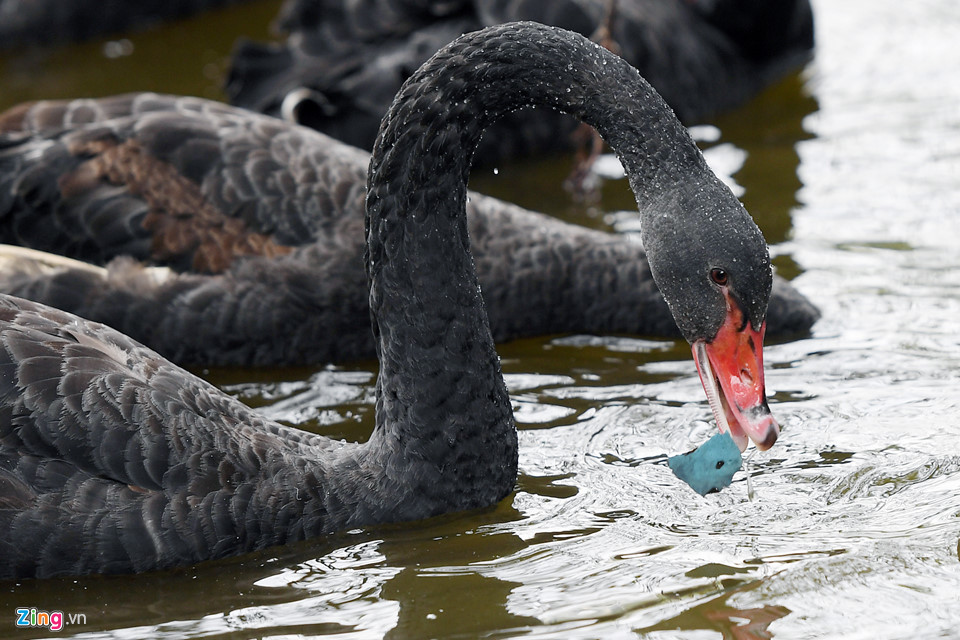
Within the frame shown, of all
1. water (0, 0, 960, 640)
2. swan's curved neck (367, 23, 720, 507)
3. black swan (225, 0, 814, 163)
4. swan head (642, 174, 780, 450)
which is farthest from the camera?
black swan (225, 0, 814, 163)

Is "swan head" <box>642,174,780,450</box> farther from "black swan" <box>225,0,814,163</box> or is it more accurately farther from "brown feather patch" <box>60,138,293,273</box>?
"black swan" <box>225,0,814,163</box>

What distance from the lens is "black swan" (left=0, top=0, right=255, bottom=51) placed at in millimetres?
10711

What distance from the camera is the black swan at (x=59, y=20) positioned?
10.7 meters

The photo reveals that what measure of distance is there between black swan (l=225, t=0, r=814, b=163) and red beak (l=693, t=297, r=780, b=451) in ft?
11.4

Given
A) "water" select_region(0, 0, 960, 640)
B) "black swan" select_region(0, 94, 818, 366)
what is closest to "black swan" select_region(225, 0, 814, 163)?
"water" select_region(0, 0, 960, 640)

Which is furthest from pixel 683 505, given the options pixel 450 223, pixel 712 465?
pixel 450 223

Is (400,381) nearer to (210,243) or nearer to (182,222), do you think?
(210,243)

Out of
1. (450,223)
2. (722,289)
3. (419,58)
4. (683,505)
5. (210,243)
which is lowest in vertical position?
(683,505)

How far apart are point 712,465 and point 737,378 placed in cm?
40

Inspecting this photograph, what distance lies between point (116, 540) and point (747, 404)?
6.51ft

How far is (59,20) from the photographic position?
1073 centimetres

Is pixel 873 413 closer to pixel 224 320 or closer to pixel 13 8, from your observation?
pixel 224 320

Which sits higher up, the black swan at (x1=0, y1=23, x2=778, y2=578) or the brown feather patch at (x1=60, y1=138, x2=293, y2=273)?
the brown feather patch at (x1=60, y1=138, x2=293, y2=273)

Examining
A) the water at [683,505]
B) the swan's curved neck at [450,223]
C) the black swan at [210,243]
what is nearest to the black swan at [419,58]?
the water at [683,505]
